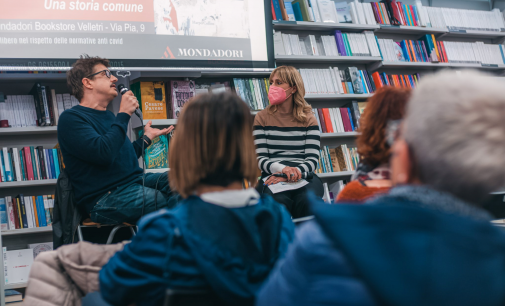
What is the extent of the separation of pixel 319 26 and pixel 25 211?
287cm

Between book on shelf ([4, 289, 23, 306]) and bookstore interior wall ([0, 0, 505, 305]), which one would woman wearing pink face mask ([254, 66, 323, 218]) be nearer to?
bookstore interior wall ([0, 0, 505, 305])

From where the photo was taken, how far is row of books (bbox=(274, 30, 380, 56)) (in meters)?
3.57

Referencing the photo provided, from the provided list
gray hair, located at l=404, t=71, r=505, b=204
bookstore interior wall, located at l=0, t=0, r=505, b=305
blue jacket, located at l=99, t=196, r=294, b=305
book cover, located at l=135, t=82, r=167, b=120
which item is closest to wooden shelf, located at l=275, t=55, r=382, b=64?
bookstore interior wall, located at l=0, t=0, r=505, b=305

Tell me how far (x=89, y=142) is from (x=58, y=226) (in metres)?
0.53

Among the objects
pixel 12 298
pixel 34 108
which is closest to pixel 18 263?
pixel 12 298

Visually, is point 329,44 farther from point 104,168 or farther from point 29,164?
point 29,164

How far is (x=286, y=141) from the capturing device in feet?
9.07

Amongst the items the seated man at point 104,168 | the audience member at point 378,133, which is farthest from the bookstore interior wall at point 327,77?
the audience member at point 378,133

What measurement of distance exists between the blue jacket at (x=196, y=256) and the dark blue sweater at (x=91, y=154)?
4.22 ft

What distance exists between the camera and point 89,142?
6.64 feet

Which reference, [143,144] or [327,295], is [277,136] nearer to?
[143,144]

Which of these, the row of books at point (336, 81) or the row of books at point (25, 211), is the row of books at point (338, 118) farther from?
the row of books at point (25, 211)

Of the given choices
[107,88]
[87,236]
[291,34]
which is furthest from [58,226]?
[291,34]

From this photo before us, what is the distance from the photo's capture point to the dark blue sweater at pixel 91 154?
2037 mm
